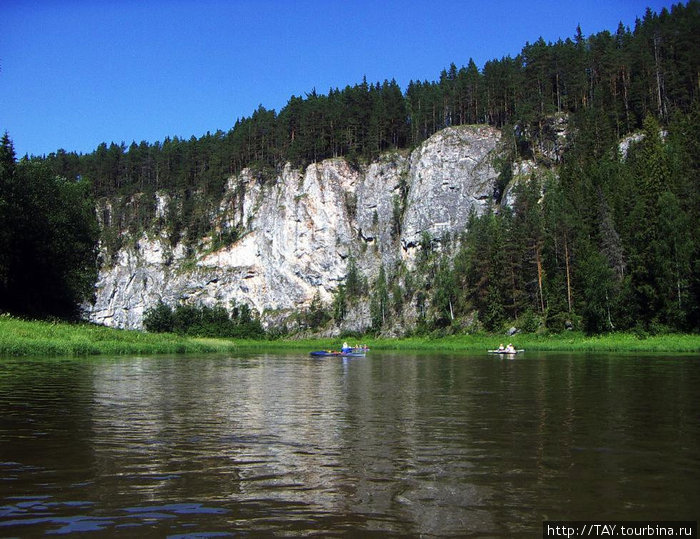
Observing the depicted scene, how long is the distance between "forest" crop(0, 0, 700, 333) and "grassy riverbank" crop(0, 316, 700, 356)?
3.61m

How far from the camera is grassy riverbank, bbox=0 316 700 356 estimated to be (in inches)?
1601

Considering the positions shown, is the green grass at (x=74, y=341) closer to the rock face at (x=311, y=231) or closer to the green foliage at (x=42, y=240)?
the green foliage at (x=42, y=240)

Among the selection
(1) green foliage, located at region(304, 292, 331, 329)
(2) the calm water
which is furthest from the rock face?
(2) the calm water

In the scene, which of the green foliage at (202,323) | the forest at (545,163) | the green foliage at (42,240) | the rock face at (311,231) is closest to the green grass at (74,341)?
the green foliage at (42,240)

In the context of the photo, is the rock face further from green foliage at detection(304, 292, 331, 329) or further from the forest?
the forest

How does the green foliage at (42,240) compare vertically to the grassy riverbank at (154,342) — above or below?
above

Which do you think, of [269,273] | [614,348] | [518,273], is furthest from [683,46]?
[269,273]

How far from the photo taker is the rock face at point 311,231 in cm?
10938

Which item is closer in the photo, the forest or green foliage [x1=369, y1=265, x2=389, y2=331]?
the forest

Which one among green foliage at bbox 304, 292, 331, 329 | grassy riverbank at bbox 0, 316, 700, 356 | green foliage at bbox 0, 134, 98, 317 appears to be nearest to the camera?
grassy riverbank at bbox 0, 316, 700, 356

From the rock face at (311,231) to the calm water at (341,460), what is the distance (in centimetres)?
8671

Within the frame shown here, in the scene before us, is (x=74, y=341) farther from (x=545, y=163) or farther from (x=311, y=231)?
(x=545, y=163)

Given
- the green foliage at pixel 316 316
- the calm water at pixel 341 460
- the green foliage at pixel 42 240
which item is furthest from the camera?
the green foliage at pixel 316 316

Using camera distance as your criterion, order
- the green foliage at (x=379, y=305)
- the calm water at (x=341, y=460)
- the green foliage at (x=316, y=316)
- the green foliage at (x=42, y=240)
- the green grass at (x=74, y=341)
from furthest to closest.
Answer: the green foliage at (x=316, y=316), the green foliage at (x=379, y=305), the green foliage at (x=42, y=240), the green grass at (x=74, y=341), the calm water at (x=341, y=460)
